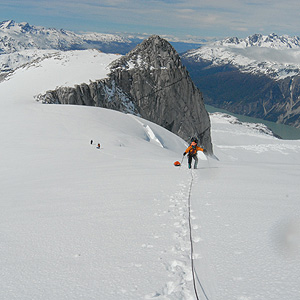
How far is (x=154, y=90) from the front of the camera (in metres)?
55.2

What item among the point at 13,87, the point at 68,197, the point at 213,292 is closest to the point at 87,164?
the point at 68,197

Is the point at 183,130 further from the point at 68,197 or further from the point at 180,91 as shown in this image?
the point at 68,197

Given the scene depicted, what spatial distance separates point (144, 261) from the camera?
14.5 feet

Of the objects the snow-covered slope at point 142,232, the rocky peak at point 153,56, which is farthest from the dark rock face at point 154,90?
the snow-covered slope at point 142,232

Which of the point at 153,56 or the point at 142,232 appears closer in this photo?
the point at 142,232

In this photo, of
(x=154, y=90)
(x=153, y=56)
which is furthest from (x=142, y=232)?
(x=153, y=56)

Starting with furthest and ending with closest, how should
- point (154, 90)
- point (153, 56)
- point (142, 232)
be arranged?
point (153, 56), point (154, 90), point (142, 232)

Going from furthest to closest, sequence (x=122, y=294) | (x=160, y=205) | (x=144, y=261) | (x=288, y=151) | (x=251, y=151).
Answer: (x=288, y=151) → (x=251, y=151) → (x=160, y=205) → (x=144, y=261) → (x=122, y=294)

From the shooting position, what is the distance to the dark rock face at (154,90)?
48.9m

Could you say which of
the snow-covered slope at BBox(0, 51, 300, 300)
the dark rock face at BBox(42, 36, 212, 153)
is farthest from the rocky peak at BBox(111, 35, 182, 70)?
the snow-covered slope at BBox(0, 51, 300, 300)

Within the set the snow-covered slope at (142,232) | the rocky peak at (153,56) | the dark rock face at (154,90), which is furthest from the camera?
the rocky peak at (153,56)

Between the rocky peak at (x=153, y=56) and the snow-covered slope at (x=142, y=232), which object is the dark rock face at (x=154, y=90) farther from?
the snow-covered slope at (x=142, y=232)

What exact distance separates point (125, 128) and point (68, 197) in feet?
63.9

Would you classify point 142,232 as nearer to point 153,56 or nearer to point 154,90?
point 154,90
